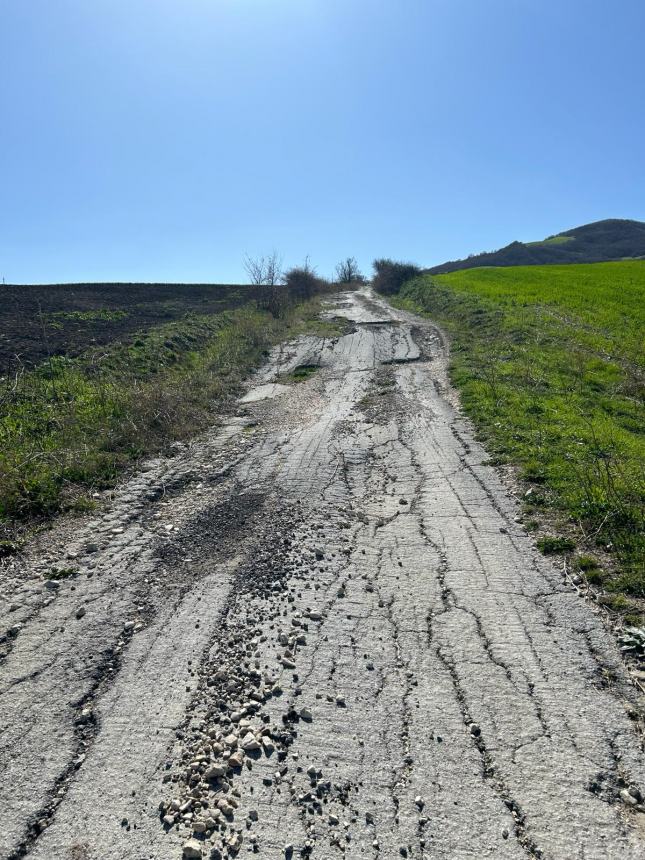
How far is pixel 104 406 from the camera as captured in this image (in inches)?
349

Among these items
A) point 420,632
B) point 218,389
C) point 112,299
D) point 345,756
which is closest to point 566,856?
point 345,756

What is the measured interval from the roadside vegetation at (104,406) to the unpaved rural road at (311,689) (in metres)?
0.80

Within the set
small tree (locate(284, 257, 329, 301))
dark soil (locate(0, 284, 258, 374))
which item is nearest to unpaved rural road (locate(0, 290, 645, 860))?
dark soil (locate(0, 284, 258, 374))

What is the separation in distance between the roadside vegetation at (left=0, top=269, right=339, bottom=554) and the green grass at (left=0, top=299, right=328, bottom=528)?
0.02 meters

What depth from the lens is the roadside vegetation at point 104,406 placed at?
6.06 m

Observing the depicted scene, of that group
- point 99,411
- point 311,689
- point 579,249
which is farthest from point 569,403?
point 579,249

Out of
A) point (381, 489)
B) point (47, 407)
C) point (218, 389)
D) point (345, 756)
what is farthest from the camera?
point (218, 389)

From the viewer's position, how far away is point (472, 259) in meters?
66.8

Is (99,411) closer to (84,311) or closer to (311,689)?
(311,689)

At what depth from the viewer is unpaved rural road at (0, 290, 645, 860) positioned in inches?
94.5

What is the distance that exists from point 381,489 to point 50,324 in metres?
14.3

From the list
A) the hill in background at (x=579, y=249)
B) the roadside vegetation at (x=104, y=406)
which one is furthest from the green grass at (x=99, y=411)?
the hill in background at (x=579, y=249)

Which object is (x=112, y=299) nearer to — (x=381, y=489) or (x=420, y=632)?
(x=381, y=489)

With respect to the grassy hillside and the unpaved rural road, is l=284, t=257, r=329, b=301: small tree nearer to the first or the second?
the grassy hillside
